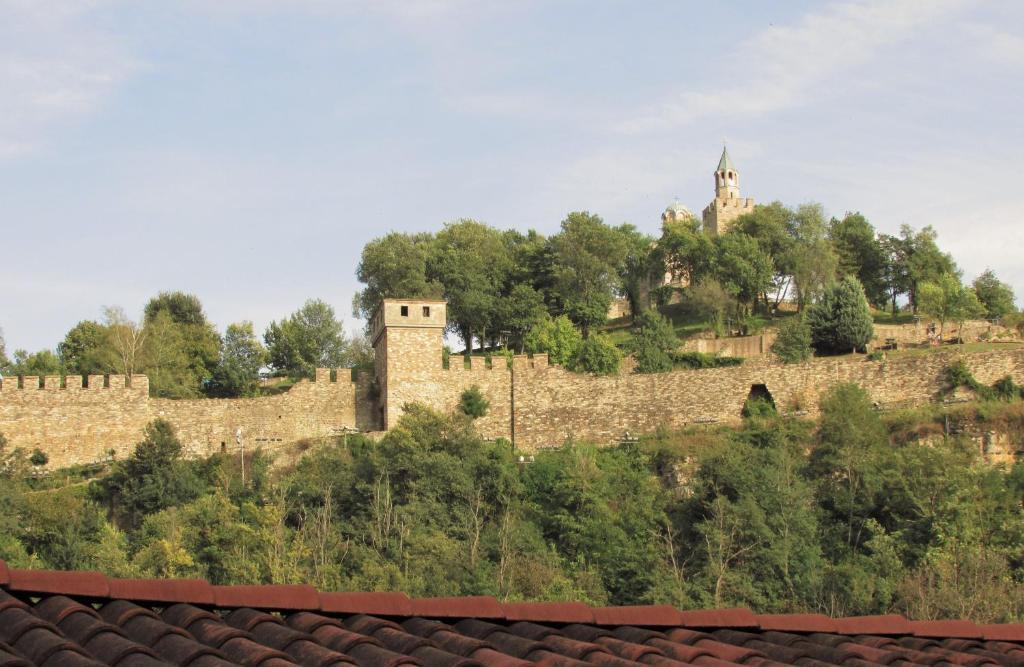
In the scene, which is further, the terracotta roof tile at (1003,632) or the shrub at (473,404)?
the shrub at (473,404)

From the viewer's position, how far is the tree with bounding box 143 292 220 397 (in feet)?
161

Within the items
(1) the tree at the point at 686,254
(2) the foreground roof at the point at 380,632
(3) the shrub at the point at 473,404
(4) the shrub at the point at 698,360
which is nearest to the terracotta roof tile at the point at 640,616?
(2) the foreground roof at the point at 380,632

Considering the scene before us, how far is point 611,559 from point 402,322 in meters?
10.3

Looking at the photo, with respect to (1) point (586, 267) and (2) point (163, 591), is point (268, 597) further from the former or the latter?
(1) point (586, 267)

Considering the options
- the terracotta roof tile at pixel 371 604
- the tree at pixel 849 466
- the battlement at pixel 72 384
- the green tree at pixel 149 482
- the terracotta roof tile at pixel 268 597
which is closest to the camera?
the terracotta roof tile at pixel 268 597

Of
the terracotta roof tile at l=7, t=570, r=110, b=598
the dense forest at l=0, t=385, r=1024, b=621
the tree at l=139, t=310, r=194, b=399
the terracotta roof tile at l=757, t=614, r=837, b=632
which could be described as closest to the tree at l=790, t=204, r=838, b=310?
the dense forest at l=0, t=385, r=1024, b=621

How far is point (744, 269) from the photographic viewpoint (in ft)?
172

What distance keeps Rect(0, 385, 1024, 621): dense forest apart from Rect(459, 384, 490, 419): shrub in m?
2.09

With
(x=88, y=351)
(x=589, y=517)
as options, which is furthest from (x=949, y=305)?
(x=88, y=351)

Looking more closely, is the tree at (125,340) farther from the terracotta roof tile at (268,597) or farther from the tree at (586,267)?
the terracotta roof tile at (268,597)

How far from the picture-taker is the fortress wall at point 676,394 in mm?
35719

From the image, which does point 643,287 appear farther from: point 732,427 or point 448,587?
point 448,587

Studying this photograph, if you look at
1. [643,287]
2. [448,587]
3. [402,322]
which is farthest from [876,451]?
[643,287]

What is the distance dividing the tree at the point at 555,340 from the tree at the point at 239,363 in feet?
34.4
